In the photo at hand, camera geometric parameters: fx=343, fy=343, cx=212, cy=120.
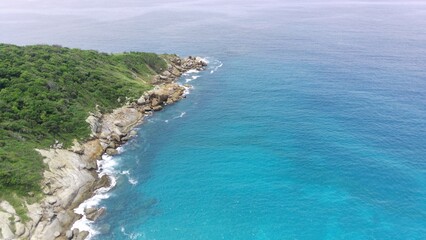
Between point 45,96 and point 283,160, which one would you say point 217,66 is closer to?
point 45,96

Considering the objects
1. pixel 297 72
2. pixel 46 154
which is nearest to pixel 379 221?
pixel 46 154

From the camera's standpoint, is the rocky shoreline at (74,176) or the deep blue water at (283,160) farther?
the deep blue water at (283,160)

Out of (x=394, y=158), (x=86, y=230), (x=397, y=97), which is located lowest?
(x=86, y=230)

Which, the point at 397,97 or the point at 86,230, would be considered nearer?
the point at 86,230

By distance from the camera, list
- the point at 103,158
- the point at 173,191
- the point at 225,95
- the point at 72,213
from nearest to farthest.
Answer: the point at 72,213, the point at 173,191, the point at 103,158, the point at 225,95

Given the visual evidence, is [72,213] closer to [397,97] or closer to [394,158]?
[394,158]

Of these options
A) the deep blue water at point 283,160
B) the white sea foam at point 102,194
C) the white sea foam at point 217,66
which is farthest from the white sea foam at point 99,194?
the white sea foam at point 217,66

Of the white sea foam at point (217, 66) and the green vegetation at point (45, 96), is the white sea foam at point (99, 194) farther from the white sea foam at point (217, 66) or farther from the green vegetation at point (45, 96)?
the white sea foam at point (217, 66)

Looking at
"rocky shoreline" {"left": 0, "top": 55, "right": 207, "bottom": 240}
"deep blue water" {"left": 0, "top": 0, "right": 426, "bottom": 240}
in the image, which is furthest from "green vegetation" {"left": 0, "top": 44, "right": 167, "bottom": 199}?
"deep blue water" {"left": 0, "top": 0, "right": 426, "bottom": 240}

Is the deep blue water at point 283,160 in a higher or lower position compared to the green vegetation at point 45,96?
lower
